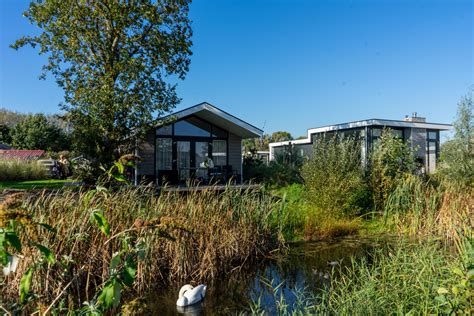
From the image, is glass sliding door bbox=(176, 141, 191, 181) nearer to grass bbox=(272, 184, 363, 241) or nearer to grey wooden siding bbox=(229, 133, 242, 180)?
grey wooden siding bbox=(229, 133, 242, 180)

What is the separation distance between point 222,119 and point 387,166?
7020 millimetres

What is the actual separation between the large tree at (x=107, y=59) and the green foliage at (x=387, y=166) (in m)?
6.42

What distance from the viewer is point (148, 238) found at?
3.47 meters

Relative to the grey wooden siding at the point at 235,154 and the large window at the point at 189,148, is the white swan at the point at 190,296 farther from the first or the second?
the grey wooden siding at the point at 235,154

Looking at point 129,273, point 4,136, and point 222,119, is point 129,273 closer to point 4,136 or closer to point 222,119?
point 222,119

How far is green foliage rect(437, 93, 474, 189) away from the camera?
10.4 m

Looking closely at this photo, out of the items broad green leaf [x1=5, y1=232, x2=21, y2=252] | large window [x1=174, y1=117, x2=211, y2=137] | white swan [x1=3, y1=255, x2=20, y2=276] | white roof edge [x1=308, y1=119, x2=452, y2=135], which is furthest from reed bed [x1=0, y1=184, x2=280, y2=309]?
white roof edge [x1=308, y1=119, x2=452, y2=135]

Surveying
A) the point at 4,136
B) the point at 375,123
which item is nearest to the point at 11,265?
the point at 375,123

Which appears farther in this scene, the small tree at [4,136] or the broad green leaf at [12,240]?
the small tree at [4,136]

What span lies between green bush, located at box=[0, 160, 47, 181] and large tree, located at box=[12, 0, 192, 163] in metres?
9.00

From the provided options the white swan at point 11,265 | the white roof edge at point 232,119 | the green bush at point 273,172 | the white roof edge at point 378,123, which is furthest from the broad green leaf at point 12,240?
the white roof edge at point 378,123

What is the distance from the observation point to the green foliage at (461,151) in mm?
10406

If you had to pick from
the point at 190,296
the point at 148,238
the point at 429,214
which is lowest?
the point at 190,296

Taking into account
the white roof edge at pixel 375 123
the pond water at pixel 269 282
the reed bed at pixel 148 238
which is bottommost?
the pond water at pixel 269 282
